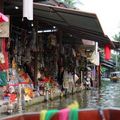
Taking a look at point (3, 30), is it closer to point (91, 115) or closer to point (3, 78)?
point (3, 78)

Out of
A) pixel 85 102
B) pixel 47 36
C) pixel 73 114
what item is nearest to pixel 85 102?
pixel 85 102

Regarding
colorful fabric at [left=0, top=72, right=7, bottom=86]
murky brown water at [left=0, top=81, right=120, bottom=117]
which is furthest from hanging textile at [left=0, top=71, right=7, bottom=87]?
murky brown water at [left=0, top=81, right=120, bottom=117]

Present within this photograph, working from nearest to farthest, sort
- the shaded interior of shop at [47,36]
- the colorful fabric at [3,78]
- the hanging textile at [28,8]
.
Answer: the hanging textile at [28,8] < the colorful fabric at [3,78] < the shaded interior of shop at [47,36]

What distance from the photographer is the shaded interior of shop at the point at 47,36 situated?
12.2 meters

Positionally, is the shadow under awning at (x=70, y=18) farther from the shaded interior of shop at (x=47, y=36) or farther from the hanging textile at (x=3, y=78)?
the hanging textile at (x=3, y=78)

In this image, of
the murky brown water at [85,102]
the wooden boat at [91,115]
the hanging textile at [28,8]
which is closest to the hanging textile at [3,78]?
the murky brown water at [85,102]

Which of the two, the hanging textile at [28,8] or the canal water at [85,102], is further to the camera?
the canal water at [85,102]

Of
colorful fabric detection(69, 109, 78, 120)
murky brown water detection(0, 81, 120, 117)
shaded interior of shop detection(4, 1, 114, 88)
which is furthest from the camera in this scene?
murky brown water detection(0, 81, 120, 117)

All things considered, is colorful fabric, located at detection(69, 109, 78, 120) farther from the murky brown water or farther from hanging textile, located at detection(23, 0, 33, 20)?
hanging textile, located at detection(23, 0, 33, 20)

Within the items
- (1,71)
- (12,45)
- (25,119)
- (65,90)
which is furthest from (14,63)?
(25,119)

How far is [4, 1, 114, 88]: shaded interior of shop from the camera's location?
12151 mm

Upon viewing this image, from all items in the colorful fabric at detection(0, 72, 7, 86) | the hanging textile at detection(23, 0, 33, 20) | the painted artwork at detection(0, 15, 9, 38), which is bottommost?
the colorful fabric at detection(0, 72, 7, 86)

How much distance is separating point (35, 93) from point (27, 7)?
15.7 ft

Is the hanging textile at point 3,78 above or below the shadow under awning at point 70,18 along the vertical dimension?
below
